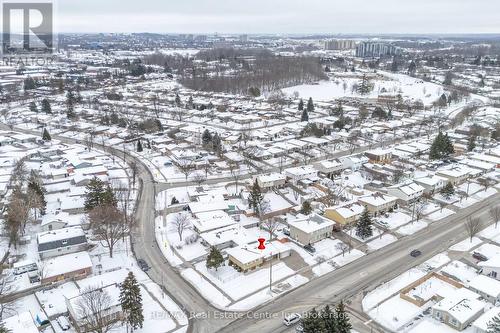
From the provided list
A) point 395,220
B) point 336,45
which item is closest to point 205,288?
point 395,220

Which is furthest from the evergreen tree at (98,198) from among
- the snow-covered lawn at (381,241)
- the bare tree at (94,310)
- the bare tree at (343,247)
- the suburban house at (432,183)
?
the suburban house at (432,183)

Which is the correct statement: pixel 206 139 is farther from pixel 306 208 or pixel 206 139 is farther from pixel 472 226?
pixel 472 226

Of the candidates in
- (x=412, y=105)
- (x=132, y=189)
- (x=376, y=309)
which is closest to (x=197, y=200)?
(x=132, y=189)

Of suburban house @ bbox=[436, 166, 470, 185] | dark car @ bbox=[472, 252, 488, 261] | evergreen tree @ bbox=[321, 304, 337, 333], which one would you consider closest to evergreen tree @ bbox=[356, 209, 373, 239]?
dark car @ bbox=[472, 252, 488, 261]

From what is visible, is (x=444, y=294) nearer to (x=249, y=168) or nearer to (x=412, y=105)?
(x=249, y=168)

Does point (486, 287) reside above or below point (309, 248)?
above

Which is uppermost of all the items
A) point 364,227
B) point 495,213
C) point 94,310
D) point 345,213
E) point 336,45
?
point 336,45

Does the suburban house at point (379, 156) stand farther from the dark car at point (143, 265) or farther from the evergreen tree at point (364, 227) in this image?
the dark car at point (143, 265)
